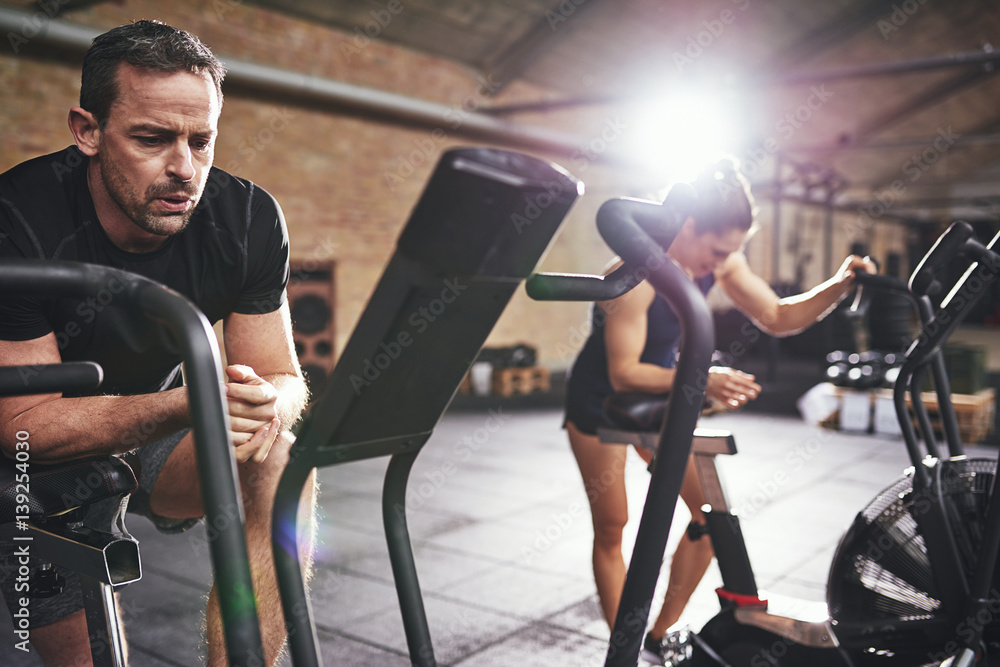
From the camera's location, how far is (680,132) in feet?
34.3

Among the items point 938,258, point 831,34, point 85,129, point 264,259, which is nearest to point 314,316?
point 264,259

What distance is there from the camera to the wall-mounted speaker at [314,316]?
782 centimetres

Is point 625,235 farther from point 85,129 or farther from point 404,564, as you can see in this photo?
point 85,129

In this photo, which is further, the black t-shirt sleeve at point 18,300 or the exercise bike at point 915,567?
the exercise bike at point 915,567

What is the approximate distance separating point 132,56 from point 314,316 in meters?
6.68

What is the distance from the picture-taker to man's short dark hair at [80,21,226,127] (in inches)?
55.4

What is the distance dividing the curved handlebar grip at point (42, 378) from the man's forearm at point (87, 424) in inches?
20.2

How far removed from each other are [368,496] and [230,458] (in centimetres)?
374

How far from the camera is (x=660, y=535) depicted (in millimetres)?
1012

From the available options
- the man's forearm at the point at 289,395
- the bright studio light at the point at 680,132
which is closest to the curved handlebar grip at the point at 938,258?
the man's forearm at the point at 289,395

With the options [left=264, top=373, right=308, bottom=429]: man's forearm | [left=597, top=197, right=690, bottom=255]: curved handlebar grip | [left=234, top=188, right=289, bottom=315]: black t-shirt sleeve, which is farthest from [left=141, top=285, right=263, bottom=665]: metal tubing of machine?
[left=234, top=188, right=289, bottom=315]: black t-shirt sleeve

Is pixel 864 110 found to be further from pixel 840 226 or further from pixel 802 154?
pixel 840 226

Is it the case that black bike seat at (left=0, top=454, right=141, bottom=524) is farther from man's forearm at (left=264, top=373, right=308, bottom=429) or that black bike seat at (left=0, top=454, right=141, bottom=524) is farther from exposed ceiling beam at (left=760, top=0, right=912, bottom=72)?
exposed ceiling beam at (left=760, top=0, right=912, bottom=72)

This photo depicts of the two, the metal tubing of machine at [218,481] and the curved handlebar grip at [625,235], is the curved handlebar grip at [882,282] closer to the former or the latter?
the curved handlebar grip at [625,235]
